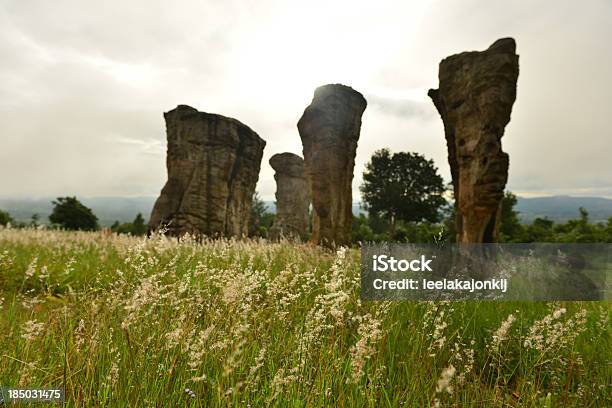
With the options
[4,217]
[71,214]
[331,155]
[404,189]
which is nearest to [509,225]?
[404,189]

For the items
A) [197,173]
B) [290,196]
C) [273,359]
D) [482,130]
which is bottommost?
[273,359]

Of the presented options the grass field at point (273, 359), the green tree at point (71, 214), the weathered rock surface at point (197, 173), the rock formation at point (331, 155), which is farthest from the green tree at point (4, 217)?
the grass field at point (273, 359)

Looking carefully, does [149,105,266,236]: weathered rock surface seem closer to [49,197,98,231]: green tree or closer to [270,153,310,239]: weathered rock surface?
[270,153,310,239]: weathered rock surface

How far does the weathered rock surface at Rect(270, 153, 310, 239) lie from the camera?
73.9ft

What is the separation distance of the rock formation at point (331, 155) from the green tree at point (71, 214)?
35.3 metres

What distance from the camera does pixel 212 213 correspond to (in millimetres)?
16797

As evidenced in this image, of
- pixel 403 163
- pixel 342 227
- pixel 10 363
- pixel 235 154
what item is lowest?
pixel 10 363

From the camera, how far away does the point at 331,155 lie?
475 inches

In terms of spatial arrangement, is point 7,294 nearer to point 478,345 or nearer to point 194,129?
point 478,345

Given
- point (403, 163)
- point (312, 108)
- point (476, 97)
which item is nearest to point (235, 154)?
point (312, 108)

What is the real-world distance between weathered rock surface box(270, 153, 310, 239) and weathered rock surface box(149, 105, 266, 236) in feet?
17.0

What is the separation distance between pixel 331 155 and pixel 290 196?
11152 millimetres

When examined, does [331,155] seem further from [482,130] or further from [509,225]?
[509,225]

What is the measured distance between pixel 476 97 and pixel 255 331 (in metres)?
7.27
